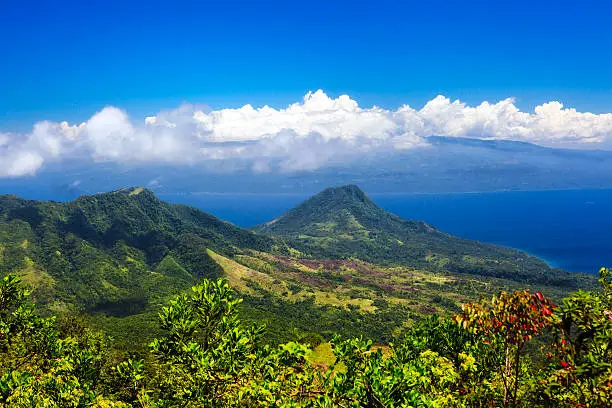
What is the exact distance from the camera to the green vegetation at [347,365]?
448 inches

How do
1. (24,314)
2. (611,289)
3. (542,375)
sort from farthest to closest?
1. (24,314)
2. (542,375)
3. (611,289)

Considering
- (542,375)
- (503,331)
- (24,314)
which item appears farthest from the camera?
(24,314)

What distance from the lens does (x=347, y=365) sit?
16078 mm

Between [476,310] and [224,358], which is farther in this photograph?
[224,358]

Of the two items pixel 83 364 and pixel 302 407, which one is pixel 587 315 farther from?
pixel 83 364

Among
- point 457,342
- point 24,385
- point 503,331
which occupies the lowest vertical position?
point 457,342

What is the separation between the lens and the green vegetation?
11.4 meters

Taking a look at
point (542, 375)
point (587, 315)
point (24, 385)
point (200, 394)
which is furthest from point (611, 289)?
point (24, 385)

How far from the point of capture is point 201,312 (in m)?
21.9

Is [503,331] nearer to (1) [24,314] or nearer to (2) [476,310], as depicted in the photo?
(2) [476,310]

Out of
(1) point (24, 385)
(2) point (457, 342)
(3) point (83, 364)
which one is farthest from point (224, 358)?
(2) point (457, 342)

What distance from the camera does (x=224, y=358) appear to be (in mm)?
17750

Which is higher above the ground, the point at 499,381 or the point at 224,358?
the point at 224,358

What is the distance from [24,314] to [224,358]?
2193cm
